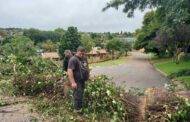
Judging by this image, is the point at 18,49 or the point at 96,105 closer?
the point at 96,105

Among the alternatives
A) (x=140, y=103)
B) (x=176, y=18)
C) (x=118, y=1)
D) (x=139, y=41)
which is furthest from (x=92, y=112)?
(x=139, y=41)

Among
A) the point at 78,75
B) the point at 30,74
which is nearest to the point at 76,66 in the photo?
the point at 78,75

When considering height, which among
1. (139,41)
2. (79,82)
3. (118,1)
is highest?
(118,1)

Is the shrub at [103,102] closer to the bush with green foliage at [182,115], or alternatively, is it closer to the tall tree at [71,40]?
the bush with green foliage at [182,115]

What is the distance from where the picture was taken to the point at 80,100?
36.3ft

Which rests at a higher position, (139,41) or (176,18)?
(176,18)

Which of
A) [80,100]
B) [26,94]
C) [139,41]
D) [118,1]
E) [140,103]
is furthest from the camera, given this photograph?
[139,41]

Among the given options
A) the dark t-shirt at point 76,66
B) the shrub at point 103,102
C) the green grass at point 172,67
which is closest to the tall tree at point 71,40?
the green grass at point 172,67

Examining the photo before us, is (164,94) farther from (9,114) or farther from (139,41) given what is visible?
(139,41)

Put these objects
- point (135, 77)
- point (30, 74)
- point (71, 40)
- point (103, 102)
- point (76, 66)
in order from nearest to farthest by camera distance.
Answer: point (103, 102) < point (76, 66) < point (30, 74) < point (135, 77) < point (71, 40)

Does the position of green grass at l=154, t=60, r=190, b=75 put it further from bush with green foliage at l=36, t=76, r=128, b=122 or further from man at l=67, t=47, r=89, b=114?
man at l=67, t=47, r=89, b=114

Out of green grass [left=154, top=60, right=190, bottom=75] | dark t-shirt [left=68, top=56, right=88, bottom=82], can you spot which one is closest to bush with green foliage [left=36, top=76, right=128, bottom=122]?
dark t-shirt [left=68, top=56, right=88, bottom=82]

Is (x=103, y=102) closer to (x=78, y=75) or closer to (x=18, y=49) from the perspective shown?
(x=78, y=75)

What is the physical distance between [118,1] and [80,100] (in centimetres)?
2113
